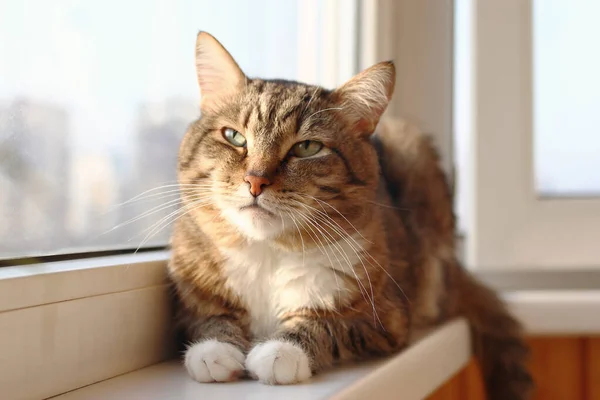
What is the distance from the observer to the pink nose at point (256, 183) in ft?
3.05

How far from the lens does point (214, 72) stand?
1.07 metres

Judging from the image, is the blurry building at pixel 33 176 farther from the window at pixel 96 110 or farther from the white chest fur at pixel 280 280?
the white chest fur at pixel 280 280

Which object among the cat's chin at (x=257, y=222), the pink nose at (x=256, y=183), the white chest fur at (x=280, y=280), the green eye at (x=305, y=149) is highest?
the green eye at (x=305, y=149)

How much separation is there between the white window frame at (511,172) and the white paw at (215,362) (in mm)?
1056

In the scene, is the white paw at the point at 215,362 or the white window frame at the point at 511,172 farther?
the white window frame at the point at 511,172

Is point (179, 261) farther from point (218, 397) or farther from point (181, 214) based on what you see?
point (218, 397)

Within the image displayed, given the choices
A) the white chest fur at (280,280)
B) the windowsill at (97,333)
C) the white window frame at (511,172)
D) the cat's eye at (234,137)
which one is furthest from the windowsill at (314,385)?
the white window frame at (511,172)

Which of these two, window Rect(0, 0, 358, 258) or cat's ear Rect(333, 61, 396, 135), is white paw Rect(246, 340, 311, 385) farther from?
cat's ear Rect(333, 61, 396, 135)

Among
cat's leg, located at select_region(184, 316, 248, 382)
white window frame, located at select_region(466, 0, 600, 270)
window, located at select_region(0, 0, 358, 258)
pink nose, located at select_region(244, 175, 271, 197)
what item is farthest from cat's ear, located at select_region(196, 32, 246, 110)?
white window frame, located at select_region(466, 0, 600, 270)

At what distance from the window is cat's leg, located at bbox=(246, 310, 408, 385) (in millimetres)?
277

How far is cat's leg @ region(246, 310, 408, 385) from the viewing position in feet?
2.94

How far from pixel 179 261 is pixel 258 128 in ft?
0.83

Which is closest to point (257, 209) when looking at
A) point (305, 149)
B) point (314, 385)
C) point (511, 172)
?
point (305, 149)

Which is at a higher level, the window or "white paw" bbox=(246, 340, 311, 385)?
the window
